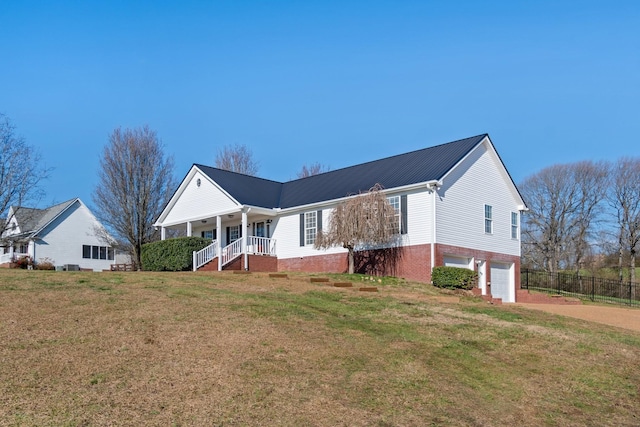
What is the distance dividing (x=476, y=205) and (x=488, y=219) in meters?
1.25

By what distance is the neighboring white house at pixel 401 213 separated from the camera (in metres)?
25.2

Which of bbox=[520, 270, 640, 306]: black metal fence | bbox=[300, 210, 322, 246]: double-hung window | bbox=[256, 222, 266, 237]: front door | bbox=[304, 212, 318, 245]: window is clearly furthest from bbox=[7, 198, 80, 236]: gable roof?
bbox=[520, 270, 640, 306]: black metal fence

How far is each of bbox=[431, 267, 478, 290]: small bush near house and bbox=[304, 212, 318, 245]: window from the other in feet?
23.8

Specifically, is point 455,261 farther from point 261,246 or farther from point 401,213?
point 261,246

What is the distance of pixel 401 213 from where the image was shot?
84.3 feet

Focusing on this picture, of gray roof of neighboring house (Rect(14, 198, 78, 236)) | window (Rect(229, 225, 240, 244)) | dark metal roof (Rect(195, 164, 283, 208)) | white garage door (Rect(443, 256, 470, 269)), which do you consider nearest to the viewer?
white garage door (Rect(443, 256, 470, 269))

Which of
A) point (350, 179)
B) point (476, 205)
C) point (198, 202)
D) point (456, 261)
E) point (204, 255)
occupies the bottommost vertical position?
point (456, 261)

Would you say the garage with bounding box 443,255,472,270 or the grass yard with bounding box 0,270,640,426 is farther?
the garage with bounding box 443,255,472,270

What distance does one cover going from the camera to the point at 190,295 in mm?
15742

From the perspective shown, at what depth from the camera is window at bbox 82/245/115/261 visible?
158 ft

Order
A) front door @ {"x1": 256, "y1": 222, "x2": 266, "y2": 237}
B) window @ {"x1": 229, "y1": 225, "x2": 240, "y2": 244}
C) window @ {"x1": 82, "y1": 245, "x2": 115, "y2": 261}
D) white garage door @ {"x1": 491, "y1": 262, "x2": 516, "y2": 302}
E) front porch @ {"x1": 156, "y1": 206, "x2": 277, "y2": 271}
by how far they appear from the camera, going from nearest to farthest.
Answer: white garage door @ {"x1": 491, "y1": 262, "x2": 516, "y2": 302}
front porch @ {"x1": 156, "y1": 206, "x2": 277, "y2": 271}
front door @ {"x1": 256, "y1": 222, "x2": 266, "y2": 237}
window @ {"x1": 229, "y1": 225, "x2": 240, "y2": 244}
window @ {"x1": 82, "y1": 245, "x2": 115, "y2": 261}

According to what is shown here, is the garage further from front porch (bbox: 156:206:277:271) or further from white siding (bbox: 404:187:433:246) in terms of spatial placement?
front porch (bbox: 156:206:277:271)

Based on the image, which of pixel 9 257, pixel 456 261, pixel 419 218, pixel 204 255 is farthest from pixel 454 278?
pixel 9 257

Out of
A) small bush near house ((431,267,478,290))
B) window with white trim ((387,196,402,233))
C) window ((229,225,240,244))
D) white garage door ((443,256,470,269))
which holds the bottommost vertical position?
small bush near house ((431,267,478,290))
